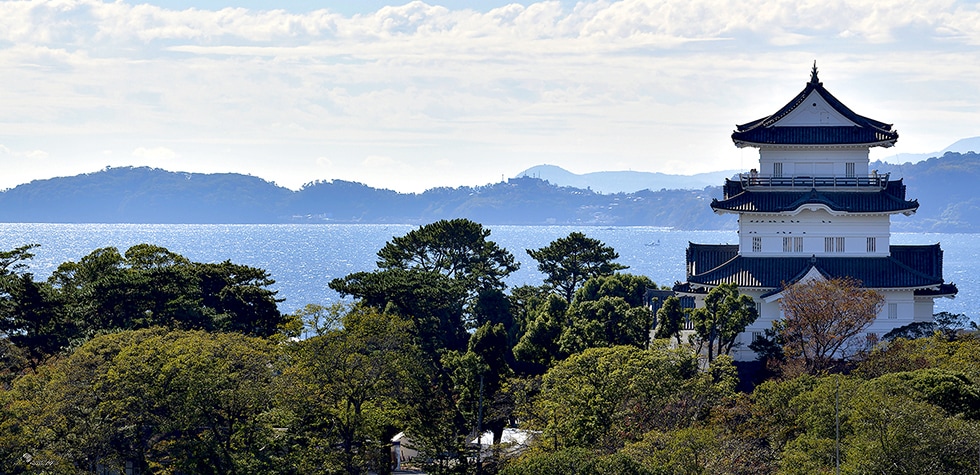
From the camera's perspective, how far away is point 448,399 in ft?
139

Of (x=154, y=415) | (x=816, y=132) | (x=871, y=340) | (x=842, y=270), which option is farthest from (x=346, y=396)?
(x=816, y=132)

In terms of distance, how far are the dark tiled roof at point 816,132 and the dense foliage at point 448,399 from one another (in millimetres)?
7616

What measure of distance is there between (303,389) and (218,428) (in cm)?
246

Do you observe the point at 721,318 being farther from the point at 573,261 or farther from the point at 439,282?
the point at 573,261

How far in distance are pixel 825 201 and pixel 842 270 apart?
2.61 metres

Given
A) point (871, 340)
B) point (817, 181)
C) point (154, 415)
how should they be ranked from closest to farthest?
point (154, 415) → point (871, 340) → point (817, 181)

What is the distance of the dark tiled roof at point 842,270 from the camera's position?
154ft

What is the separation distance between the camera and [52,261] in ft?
645

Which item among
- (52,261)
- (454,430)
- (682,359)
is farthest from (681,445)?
(52,261)

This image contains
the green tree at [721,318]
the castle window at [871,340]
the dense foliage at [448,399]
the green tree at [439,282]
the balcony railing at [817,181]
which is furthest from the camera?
the balcony railing at [817,181]

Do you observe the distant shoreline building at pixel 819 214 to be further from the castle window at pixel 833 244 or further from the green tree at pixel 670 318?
the green tree at pixel 670 318

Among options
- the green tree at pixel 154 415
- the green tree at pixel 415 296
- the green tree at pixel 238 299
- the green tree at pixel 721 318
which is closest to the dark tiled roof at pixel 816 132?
the green tree at pixel 721 318

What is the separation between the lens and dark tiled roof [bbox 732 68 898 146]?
48.3 metres

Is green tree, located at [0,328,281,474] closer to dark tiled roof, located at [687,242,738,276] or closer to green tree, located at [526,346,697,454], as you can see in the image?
green tree, located at [526,346,697,454]
